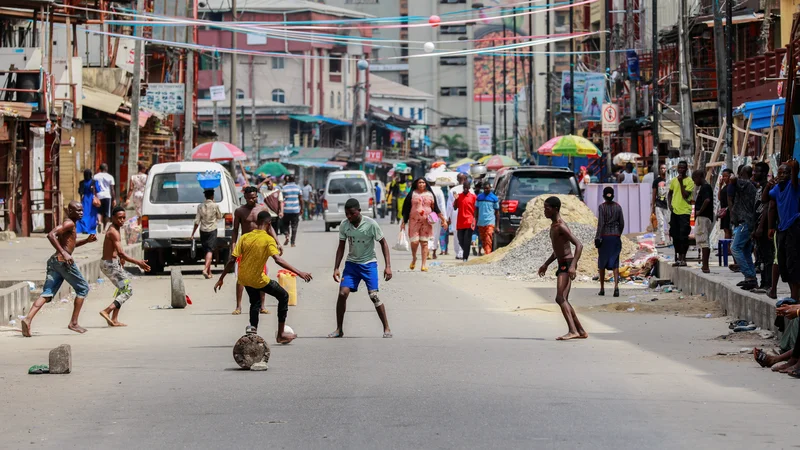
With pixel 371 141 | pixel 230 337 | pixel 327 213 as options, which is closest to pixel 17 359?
pixel 230 337

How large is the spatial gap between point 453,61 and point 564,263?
382 feet

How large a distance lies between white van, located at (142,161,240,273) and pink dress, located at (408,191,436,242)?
3435 mm

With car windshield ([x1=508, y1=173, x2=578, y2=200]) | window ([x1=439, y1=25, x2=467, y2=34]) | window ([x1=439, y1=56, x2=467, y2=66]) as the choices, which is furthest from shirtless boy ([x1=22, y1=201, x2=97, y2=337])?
window ([x1=439, y1=25, x2=467, y2=34])

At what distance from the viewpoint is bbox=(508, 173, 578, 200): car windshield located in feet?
91.7

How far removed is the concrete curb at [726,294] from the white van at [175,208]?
804 cm

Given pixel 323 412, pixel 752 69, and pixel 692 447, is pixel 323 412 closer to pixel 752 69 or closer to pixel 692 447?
pixel 692 447

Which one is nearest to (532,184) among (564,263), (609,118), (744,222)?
(744,222)

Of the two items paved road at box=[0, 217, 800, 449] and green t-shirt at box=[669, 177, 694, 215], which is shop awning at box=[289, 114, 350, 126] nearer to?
green t-shirt at box=[669, 177, 694, 215]

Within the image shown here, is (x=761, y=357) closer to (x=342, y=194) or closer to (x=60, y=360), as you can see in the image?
(x=60, y=360)

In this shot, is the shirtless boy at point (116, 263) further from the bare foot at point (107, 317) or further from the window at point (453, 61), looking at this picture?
the window at point (453, 61)

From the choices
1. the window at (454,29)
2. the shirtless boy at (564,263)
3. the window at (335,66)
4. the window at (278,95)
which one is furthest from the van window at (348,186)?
the window at (454,29)

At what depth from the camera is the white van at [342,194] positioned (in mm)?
44719

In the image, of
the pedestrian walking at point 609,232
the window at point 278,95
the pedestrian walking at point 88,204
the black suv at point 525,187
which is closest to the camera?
the pedestrian walking at point 609,232

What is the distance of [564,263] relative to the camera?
1448 cm
